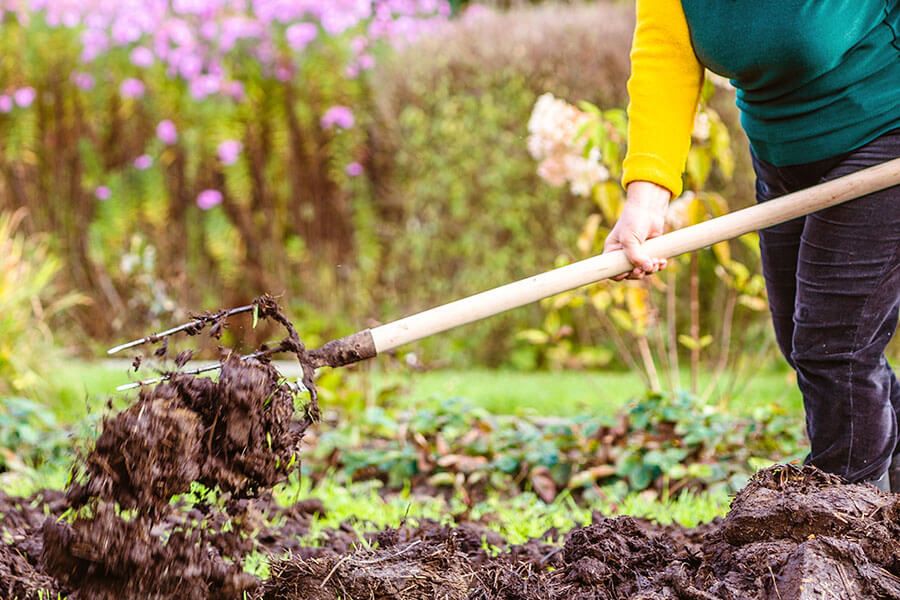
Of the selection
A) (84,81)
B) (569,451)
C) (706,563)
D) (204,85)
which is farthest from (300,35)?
(706,563)

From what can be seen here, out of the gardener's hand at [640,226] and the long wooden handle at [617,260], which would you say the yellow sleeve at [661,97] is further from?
the long wooden handle at [617,260]

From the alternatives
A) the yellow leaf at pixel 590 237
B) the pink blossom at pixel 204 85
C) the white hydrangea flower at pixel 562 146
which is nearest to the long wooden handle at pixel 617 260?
the white hydrangea flower at pixel 562 146

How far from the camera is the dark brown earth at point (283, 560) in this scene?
1897 millimetres

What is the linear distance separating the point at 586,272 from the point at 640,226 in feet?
0.62

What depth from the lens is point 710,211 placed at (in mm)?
4629

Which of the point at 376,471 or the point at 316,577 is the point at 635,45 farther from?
the point at 376,471

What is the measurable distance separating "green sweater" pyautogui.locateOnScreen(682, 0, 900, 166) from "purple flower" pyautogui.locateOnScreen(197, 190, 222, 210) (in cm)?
563

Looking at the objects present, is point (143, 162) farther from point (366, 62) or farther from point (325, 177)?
point (366, 62)

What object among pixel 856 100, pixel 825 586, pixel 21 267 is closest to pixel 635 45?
pixel 856 100

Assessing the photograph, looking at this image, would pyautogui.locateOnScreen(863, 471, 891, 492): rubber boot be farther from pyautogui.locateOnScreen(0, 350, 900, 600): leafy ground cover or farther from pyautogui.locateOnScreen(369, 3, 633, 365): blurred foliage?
pyautogui.locateOnScreen(369, 3, 633, 365): blurred foliage

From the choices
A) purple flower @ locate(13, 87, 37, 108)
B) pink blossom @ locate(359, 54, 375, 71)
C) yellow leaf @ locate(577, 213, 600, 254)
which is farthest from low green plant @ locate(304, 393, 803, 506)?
purple flower @ locate(13, 87, 37, 108)

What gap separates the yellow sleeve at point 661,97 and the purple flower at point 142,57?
5770mm

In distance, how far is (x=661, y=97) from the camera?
2459 millimetres

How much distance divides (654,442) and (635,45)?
1798 millimetres
